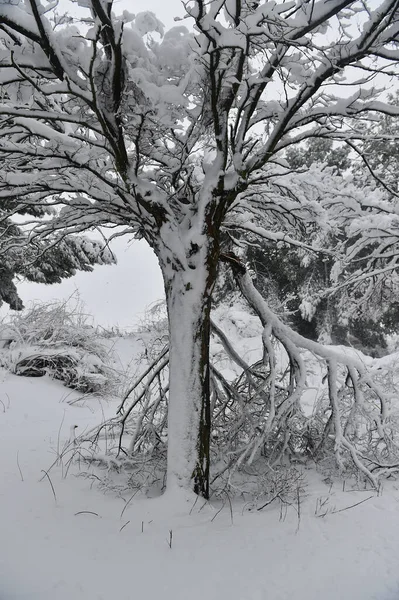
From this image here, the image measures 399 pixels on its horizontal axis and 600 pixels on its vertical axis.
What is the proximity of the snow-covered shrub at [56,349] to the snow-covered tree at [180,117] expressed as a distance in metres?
3.81

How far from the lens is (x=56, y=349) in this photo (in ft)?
25.8

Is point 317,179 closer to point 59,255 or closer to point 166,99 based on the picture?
point 166,99

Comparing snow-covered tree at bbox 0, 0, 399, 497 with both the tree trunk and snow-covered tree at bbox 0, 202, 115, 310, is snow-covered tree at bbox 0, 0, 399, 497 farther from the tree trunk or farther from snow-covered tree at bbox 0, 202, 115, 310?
snow-covered tree at bbox 0, 202, 115, 310

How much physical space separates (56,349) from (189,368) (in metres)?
4.85

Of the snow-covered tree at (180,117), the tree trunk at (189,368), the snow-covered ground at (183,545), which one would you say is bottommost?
the snow-covered ground at (183,545)

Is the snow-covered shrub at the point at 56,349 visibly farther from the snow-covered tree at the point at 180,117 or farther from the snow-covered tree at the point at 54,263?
the snow-covered tree at the point at 180,117

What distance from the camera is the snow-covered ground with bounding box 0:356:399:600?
8.02 ft

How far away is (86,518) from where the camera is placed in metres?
3.19

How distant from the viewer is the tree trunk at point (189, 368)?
3600 mm

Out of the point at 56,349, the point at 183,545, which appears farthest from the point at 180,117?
the point at 56,349

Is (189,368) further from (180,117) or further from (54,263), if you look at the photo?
(54,263)

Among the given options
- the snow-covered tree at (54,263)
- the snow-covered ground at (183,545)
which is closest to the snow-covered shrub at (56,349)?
the snow-covered tree at (54,263)

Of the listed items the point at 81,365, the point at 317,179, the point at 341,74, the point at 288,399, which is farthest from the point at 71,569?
the point at 81,365

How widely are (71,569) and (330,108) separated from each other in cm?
395
